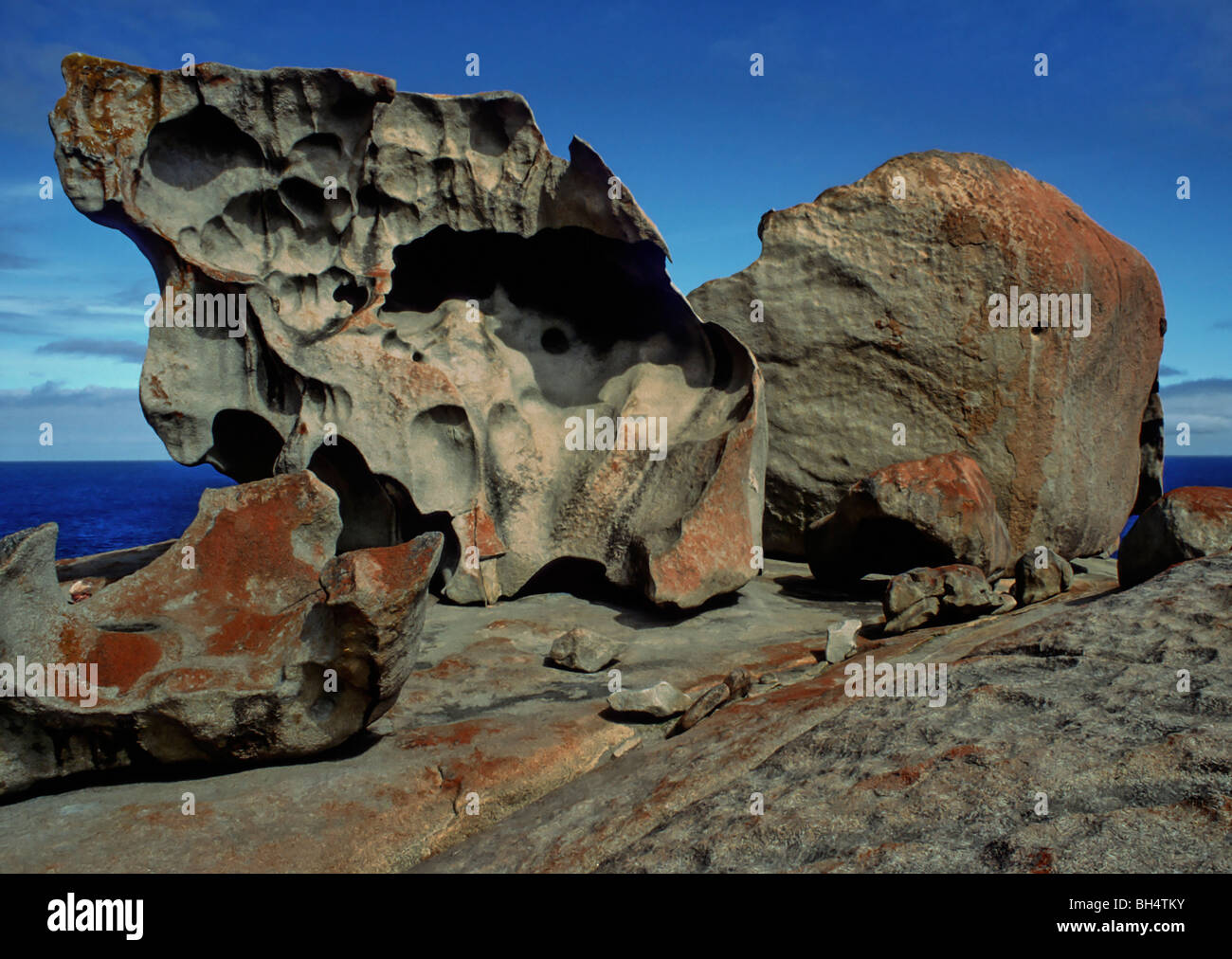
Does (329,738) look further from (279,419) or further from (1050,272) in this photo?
(1050,272)

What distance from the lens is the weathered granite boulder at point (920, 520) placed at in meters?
6.12

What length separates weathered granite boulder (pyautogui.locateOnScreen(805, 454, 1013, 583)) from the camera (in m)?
6.12

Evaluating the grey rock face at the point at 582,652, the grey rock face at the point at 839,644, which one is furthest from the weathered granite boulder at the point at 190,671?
the grey rock face at the point at 839,644

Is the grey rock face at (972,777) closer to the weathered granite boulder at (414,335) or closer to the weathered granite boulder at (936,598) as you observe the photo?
the weathered granite boulder at (936,598)

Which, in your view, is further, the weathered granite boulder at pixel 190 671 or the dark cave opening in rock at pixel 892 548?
the dark cave opening in rock at pixel 892 548

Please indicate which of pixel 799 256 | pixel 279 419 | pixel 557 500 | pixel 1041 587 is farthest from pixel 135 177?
pixel 1041 587

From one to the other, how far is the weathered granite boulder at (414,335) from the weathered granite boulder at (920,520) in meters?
0.71

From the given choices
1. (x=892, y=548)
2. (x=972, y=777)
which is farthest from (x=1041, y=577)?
(x=972, y=777)

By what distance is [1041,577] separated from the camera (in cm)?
568

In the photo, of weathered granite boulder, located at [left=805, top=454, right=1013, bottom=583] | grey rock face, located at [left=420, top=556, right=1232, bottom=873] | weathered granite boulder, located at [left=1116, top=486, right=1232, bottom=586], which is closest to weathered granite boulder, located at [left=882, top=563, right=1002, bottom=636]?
weathered granite boulder, located at [left=805, top=454, right=1013, bottom=583]

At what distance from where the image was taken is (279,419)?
21.1 ft

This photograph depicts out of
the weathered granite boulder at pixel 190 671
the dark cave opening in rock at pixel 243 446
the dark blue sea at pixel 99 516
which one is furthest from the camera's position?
the dark blue sea at pixel 99 516

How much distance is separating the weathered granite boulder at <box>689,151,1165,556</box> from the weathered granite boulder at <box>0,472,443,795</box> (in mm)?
4694

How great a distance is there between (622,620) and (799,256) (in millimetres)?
3426
